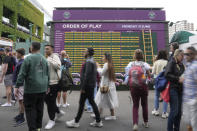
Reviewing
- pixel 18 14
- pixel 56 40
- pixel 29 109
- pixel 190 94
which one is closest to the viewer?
pixel 190 94

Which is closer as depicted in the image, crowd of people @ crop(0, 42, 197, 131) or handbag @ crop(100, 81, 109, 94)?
crowd of people @ crop(0, 42, 197, 131)

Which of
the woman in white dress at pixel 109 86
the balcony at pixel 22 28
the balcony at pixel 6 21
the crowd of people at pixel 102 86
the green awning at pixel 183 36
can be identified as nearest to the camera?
the crowd of people at pixel 102 86

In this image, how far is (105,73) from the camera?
471cm

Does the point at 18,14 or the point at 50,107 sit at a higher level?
the point at 18,14

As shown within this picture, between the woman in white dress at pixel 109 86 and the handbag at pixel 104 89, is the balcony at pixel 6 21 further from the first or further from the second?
the handbag at pixel 104 89

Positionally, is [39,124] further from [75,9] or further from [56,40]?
[75,9]

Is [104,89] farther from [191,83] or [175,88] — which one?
[191,83]

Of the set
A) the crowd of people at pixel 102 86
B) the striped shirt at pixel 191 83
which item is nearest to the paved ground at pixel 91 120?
the crowd of people at pixel 102 86

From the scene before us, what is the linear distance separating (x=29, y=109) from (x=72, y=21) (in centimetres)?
732

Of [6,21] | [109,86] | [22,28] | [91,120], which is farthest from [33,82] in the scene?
[22,28]

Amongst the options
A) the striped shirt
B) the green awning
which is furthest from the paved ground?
the green awning

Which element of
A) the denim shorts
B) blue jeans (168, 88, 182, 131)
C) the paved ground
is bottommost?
the paved ground

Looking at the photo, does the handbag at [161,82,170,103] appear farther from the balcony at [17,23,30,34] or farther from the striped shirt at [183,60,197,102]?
the balcony at [17,23,30,34]

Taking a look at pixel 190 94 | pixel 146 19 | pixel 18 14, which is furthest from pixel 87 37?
pixel 18 14
